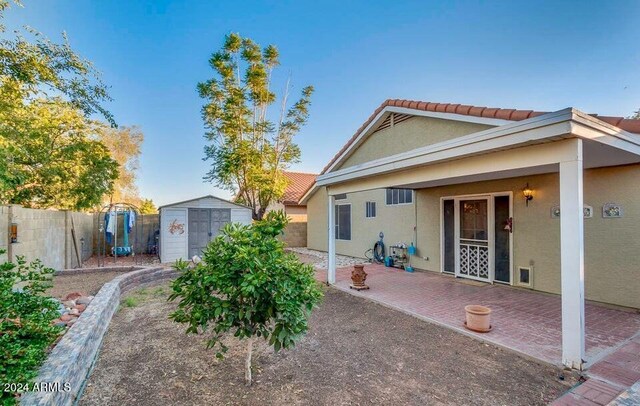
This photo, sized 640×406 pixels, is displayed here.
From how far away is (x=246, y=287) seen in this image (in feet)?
8.68

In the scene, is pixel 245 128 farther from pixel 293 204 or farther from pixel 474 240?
pixel 474 240

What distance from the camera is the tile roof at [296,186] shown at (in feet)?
59.4

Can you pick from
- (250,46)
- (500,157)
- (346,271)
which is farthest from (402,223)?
(250,46)

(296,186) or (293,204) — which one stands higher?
(296,186)

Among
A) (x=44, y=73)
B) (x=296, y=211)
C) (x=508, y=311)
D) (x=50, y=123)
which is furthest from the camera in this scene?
(x=296, y=211)

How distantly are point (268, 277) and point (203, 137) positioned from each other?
1414 cm

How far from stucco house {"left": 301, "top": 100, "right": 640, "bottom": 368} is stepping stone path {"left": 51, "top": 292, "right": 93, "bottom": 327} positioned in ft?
17.1

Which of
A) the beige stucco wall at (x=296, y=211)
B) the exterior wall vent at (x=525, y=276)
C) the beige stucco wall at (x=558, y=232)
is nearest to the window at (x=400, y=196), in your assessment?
the beige stucco wall at (x=558, y=232)

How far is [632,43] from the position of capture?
A: 319 inches

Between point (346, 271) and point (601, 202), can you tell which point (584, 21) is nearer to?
point (601, 202)

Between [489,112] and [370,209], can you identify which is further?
[370,209]

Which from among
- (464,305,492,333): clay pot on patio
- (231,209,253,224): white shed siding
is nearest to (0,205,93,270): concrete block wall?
(231,209,253,224): white shed siding

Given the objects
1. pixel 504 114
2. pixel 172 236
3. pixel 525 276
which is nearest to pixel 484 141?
pixel 504 114

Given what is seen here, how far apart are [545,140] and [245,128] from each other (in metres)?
13.4
